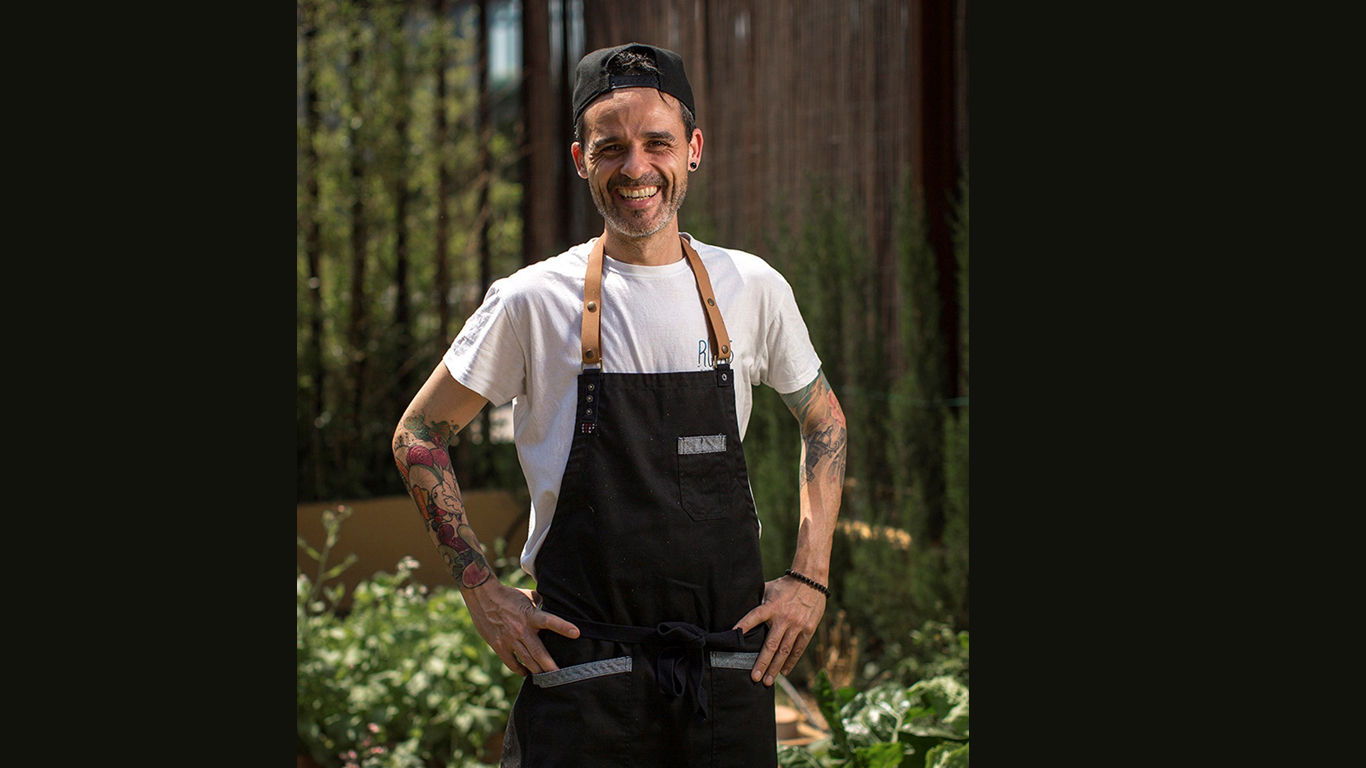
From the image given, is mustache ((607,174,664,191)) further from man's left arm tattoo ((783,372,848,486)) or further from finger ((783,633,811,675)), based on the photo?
finger ((783,633,811,675))

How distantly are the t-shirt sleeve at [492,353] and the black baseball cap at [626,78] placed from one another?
37 cm

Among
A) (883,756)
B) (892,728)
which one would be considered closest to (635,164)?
(883,756)

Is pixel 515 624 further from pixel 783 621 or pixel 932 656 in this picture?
pixel 932 656

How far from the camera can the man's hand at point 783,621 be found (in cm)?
197

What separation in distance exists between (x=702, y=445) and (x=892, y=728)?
53.8 inches

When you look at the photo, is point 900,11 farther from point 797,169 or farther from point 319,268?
point 319,268

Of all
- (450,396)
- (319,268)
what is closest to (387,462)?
(319,268)

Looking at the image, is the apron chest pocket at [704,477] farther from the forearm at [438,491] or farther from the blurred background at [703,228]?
the blurred background at [703,228]

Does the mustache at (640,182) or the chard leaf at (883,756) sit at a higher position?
the mustache at (640,182)

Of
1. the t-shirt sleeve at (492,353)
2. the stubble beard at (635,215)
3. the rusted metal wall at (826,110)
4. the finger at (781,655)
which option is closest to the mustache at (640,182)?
the stubble beard at (635,215)

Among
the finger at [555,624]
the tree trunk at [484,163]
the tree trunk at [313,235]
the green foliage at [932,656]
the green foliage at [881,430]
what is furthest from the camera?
the tree trunk at [484,163]

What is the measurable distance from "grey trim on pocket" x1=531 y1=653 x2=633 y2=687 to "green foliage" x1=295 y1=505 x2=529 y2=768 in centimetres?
158

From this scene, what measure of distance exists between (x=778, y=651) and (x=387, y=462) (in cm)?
401

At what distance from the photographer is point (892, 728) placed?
2943 millimetres
